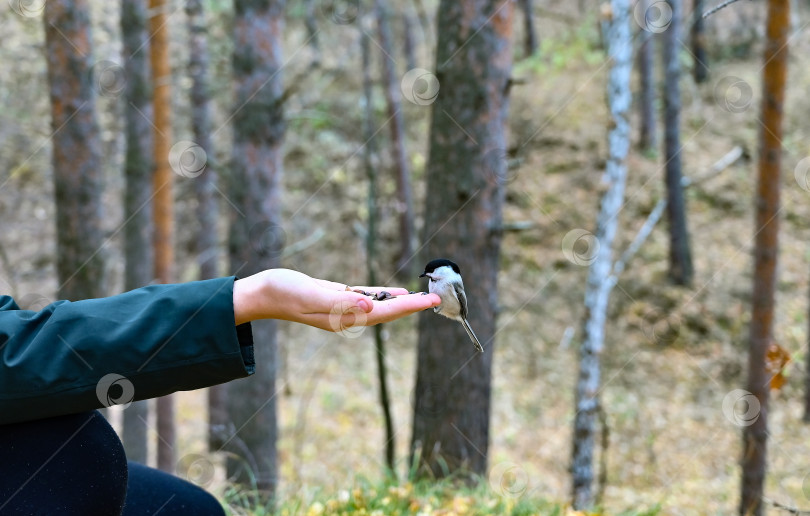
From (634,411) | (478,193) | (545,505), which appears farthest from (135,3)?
(634,411)

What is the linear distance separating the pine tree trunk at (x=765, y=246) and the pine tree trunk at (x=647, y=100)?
668cm

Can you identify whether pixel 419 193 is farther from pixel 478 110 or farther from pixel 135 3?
pixel 478 110

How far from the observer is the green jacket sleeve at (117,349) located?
4.60 feet

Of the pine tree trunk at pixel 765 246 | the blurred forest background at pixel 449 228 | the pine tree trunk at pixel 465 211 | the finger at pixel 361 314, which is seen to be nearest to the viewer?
the finger at pixel 361 314

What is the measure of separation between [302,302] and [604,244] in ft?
19.1

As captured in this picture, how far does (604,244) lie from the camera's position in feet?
22.5

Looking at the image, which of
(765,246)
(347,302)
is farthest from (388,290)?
(765,246)

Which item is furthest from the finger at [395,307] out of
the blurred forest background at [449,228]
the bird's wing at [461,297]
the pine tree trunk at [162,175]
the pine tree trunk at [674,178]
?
the pine tree trunk at [674,178]

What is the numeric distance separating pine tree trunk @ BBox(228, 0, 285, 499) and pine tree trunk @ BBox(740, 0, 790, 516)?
15.6ft

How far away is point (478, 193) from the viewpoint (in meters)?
4.66

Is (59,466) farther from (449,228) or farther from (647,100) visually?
(647,100)

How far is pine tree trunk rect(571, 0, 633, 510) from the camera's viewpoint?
644 centimetres

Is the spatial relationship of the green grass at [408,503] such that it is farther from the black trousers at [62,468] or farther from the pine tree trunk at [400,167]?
the pine tree trunk at [400,167]

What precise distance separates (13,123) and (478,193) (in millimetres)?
10378
